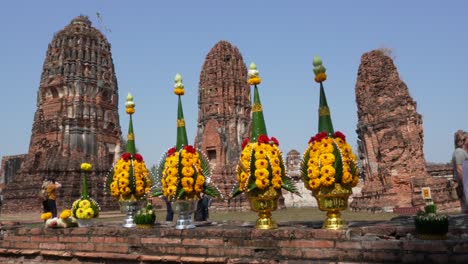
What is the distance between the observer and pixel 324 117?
567 cm

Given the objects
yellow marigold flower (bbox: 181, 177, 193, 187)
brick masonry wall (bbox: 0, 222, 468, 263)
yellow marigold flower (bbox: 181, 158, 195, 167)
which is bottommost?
brick masonry wall (bbox: 0, 222, 468, 263)

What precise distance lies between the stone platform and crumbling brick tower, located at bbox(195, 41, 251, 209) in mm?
21817

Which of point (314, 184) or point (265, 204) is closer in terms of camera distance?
point (314, 184)

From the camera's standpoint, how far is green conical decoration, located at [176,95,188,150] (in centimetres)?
688

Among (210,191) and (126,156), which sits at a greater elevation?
(126,156)

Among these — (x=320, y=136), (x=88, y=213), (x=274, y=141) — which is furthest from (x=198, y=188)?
(x=88, y=213)

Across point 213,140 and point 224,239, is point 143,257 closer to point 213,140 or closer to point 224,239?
point 224,239

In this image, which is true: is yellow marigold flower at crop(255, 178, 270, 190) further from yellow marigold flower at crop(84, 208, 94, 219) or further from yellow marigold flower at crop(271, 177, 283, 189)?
yellow marigold flower at crop(84, 208, 94, 219)

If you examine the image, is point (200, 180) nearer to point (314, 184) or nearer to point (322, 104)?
point (314, 184)

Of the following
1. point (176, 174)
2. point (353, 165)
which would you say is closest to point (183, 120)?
point (176, 174)

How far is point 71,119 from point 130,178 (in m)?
21.7

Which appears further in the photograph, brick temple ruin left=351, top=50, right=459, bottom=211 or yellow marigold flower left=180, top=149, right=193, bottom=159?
brick temple ruin left=351, top=50, right=459, bottom=211

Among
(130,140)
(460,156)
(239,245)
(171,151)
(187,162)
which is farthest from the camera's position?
(130,140)

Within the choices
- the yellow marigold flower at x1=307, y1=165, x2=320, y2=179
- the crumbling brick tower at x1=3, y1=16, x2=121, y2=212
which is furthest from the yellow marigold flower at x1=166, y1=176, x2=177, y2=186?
the crumbling brick tower at x1=3, y1=16, x2=121, y2=212
